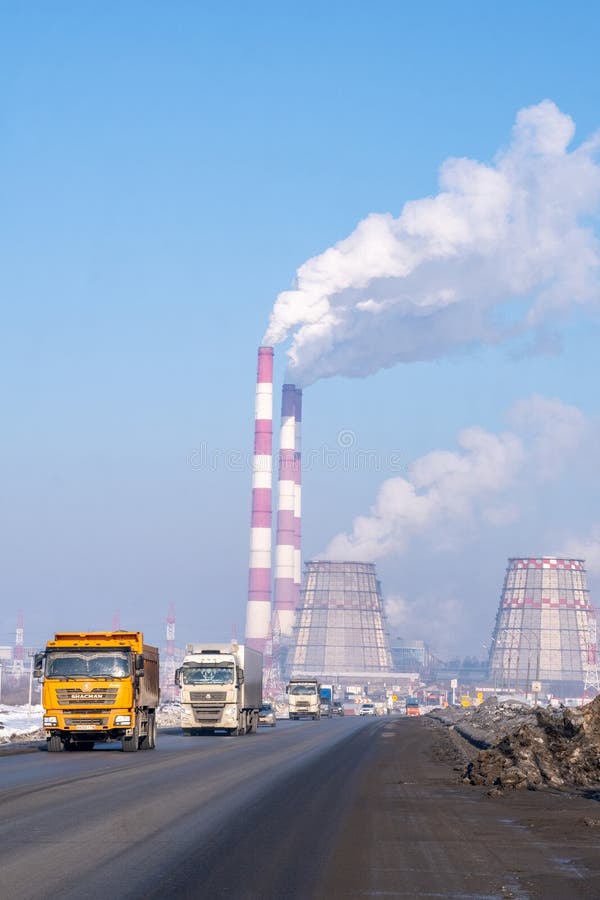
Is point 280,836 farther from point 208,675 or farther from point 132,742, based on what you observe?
point 208,675

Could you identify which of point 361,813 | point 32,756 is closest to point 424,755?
point 32,756

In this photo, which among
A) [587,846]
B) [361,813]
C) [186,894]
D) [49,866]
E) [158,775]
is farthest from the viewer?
[158,775]

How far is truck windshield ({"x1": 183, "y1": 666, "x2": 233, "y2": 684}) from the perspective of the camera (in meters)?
50.6

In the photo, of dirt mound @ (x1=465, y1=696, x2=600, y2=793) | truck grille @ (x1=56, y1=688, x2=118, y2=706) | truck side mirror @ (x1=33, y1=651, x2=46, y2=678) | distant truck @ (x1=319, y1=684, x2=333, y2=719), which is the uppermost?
truck side mirror @ (x1=33, y1=651, x2=46, y2=678)

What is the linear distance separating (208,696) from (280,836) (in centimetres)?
3570

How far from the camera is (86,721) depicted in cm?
3447

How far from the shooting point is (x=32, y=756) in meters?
33.2

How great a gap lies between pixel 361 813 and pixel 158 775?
813 centimetres

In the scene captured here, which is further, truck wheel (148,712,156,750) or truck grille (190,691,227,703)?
truck grille (190,691,227,703)

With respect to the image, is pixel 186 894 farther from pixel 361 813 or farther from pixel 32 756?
pixel 32 756

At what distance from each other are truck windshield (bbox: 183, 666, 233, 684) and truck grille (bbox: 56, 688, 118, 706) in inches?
646

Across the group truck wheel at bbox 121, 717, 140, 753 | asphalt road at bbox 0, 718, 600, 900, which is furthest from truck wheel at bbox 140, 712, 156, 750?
asphalt road at bbox 0, 718, 600, 900

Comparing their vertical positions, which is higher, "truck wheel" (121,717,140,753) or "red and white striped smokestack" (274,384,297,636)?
"red and white striped smokestack" (274,384,297,636)

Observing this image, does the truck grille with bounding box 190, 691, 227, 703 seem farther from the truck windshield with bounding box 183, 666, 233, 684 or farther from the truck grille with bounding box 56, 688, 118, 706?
the truck grille with bounding box 56, 688, 118, 706
